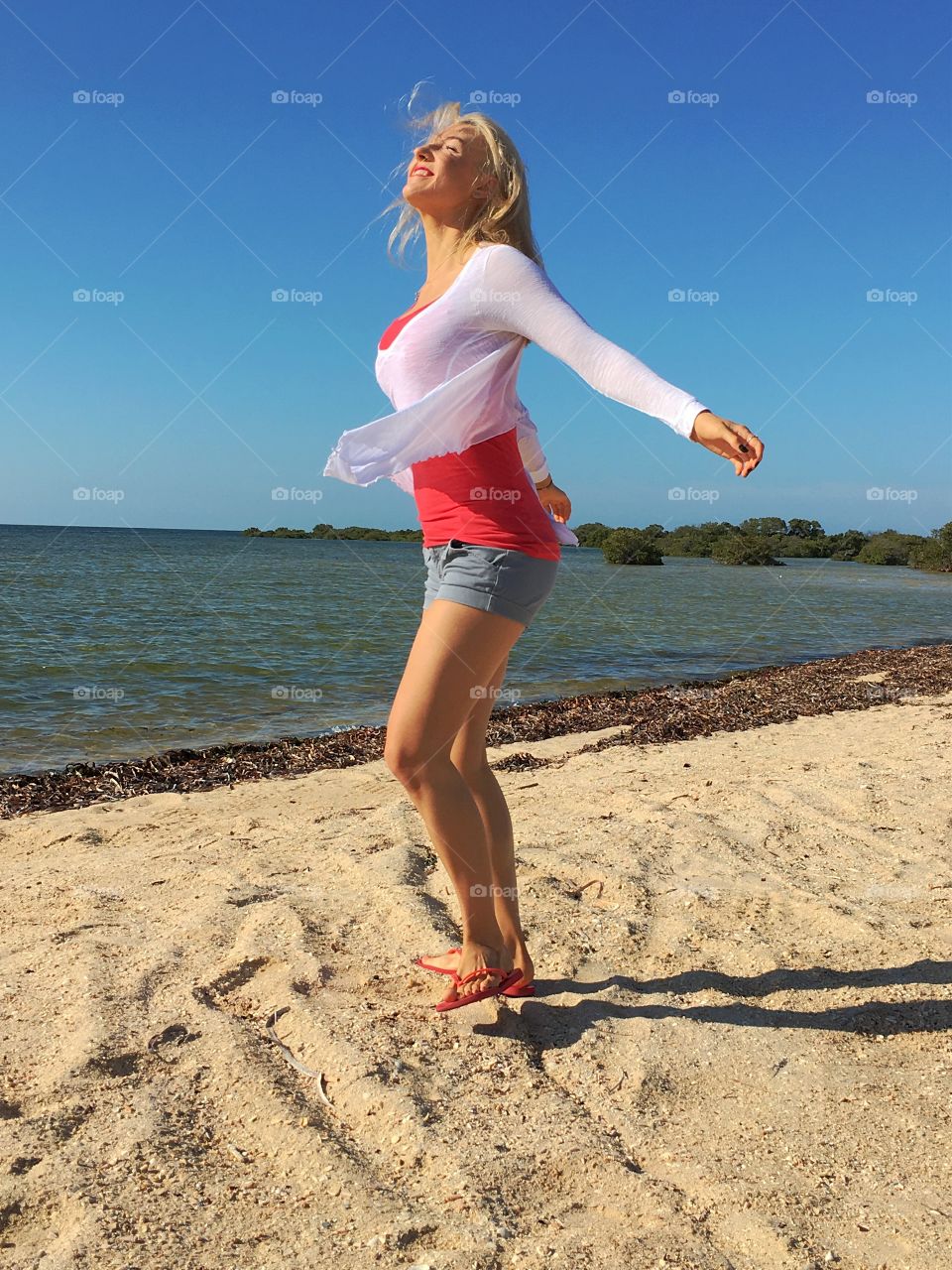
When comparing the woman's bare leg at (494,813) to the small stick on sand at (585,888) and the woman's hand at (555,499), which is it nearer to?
the woman's hand at (555,499)

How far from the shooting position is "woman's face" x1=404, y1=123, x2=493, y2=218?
2.51 m

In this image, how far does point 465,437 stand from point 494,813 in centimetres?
110

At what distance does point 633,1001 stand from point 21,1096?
171 cm

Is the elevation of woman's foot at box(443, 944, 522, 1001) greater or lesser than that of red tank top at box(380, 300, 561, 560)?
lesser

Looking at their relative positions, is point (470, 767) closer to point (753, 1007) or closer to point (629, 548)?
point (753, 1007)

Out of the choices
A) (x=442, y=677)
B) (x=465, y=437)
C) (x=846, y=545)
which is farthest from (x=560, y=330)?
(x=846, y=545)

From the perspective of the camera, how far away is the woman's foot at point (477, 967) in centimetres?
282

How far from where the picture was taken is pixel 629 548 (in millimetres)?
54094

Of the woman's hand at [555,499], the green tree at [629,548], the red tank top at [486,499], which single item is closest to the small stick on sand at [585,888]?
the woman's hand at [555,499]

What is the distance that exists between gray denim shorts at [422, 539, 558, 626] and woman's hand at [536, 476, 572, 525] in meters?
0.52

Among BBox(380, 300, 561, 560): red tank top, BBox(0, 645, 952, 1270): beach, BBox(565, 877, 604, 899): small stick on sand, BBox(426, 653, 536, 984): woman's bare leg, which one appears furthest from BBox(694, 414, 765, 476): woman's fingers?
BBox(565, 877, 604, 899): small stick on sand

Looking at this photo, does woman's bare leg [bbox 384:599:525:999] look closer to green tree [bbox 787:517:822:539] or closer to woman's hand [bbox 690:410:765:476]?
woman's hand [bbox 690:410:765:476]

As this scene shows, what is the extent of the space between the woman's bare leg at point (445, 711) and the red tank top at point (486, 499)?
→ 198 mm

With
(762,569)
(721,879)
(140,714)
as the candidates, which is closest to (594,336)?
(721,879)
